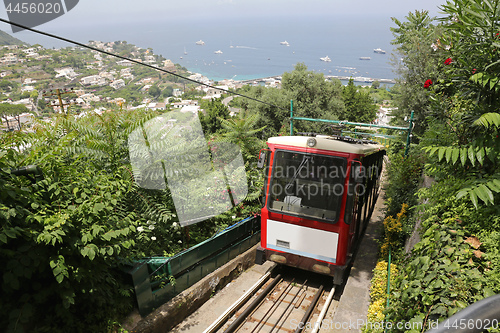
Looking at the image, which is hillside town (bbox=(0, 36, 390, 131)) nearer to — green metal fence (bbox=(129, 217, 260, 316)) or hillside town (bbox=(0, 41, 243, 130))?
hillside town (bbox=(0, 41, 243, 130))

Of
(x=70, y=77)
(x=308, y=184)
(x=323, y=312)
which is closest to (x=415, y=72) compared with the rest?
(x=308, y=184)

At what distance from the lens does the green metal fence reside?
5625mm

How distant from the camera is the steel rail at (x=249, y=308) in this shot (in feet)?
20.0

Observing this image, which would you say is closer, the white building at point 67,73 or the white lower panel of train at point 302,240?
the white lower panel of train at point 302,240

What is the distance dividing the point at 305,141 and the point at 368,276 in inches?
143

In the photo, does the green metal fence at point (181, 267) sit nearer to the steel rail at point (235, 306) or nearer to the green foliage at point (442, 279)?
the steel rail at point (235, 306)

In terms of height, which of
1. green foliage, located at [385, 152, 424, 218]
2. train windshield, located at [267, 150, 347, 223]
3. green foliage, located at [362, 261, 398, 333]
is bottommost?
green foliage, located at [362, 261, 398, 333]

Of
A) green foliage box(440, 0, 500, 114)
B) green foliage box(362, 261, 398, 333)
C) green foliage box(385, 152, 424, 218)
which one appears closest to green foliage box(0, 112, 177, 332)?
green foliage box(362, 261, 398, 333)

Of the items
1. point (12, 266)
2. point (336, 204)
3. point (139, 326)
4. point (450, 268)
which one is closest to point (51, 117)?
point (12, 266)

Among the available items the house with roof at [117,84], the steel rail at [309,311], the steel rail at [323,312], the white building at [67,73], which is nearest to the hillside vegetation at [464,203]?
the steel rail at [323,312]

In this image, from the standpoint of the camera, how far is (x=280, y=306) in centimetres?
706

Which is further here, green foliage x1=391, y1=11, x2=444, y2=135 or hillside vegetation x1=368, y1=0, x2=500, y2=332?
green foliage x1=391, y1=11, x2=444, y2=135

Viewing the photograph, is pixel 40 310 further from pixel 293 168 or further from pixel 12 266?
pixel 293 168

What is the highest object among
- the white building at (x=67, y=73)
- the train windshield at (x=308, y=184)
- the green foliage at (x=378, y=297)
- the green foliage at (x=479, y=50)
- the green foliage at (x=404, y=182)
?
the green foliage at (x=479, y=50)
